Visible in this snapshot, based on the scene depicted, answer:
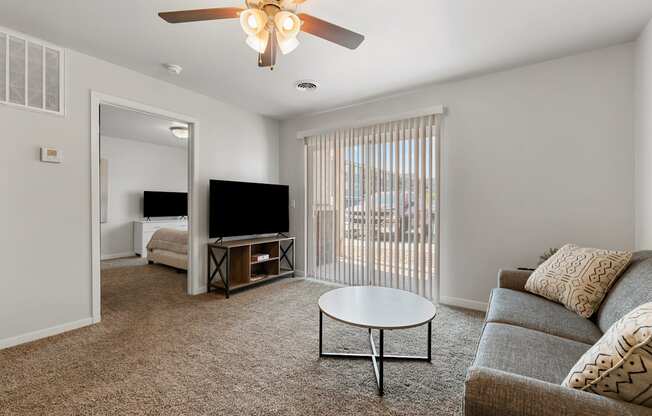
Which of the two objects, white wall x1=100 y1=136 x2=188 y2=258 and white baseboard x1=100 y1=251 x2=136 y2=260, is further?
white wall x1=100 y1=136 x2=188 y2=258

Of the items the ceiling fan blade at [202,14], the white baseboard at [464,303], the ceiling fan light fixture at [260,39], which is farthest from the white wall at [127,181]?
the white baseboard at [464,303]

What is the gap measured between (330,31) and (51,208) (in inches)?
105

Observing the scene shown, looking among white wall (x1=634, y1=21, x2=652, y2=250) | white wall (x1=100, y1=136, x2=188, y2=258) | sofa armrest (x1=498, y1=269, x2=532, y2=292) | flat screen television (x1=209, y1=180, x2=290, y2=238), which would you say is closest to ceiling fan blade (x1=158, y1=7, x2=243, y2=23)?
flat screen television (x1=209, y1=180, x2=290, y2=238)

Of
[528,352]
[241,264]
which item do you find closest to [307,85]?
[241,264]

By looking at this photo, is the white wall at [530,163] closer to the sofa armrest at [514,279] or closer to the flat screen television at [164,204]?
the sofa armrest at [514,279]

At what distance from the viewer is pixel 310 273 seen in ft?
14.4

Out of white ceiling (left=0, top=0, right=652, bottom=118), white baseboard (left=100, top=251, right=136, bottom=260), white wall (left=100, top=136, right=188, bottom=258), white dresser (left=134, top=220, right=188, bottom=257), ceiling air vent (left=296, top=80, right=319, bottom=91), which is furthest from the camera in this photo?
white dresser (left=134, top=220, right=188, bottom=257)

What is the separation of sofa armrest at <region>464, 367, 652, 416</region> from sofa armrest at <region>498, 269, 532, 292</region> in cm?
149

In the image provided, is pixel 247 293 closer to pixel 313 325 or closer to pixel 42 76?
pixel 313 325

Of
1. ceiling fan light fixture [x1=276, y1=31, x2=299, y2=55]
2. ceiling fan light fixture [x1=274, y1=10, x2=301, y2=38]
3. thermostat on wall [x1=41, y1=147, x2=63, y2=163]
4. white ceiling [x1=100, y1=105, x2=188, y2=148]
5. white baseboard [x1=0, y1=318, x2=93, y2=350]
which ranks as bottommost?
white baseboard [x1=0, y1=318, x2=93, y2=350]

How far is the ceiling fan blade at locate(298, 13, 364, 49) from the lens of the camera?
157cm

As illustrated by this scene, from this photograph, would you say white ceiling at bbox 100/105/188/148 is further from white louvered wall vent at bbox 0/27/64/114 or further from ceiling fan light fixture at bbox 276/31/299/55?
ceiling fan light fixture at bbox 276/31/299/55

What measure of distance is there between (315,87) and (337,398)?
2934 mm

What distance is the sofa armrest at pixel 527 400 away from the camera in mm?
814
